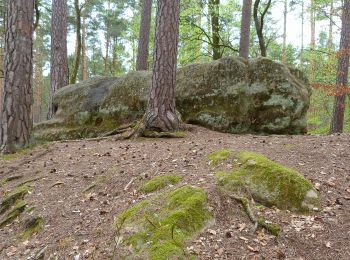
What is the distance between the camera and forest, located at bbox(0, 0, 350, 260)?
3.03 meters

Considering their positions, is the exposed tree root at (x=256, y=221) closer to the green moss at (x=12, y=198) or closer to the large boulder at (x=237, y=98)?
the green moss at (x=12, y=198)

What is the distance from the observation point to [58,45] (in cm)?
1113

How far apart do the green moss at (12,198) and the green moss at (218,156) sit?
269cm

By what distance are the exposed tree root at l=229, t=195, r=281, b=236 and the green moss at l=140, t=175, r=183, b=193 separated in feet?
2.88

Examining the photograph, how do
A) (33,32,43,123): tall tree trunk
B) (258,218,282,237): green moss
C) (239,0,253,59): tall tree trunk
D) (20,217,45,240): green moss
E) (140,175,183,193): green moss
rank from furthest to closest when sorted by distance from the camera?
(33,32,43,123): tall tree trunk, (239,0,253,59): tall tree trunk, (140,175,183,193): green moss, (20,217,45,240): green moss, (258,218,282,237): green moss

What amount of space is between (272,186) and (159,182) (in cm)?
137

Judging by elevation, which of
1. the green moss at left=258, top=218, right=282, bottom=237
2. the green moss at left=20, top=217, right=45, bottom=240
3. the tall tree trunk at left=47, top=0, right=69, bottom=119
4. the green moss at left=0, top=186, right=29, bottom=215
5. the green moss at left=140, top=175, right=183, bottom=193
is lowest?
the green moss at left=20, top=217, right=45, bottom=240

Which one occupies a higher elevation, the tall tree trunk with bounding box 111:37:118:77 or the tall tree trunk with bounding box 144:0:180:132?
the tall tree trunk with bounding box 111:37:118:77

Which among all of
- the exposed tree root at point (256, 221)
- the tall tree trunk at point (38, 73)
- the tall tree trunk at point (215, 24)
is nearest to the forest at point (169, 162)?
the exposed tree root at point (256, 221)

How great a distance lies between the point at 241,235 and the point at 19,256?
2.24m

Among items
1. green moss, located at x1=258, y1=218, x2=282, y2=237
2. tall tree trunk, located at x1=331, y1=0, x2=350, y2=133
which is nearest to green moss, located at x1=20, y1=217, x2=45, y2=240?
green moss, located at x1=258, y1=218, x2=282, y2=237

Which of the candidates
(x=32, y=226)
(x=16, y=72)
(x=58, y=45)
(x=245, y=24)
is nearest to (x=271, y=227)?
(x=32, y=226)

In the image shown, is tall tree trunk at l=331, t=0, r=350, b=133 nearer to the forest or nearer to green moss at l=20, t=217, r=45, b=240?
the forest

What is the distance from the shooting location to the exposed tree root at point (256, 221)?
3025 mm
